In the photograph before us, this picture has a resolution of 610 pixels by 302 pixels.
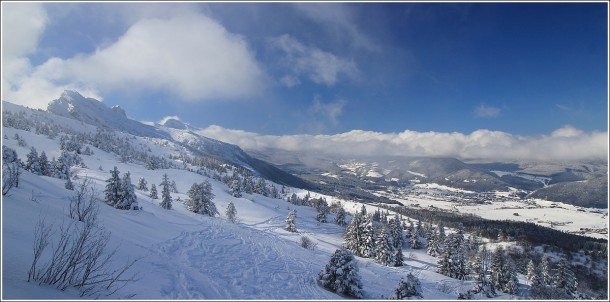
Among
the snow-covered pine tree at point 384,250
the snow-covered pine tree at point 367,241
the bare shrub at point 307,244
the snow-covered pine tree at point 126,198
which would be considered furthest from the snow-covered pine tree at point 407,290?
the snow-covered pine tree at point 367,241

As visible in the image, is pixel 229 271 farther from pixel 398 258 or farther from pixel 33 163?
pixel 33 163

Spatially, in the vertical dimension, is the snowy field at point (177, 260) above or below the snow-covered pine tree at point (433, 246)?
above

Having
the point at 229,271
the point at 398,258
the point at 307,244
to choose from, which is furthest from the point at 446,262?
the point at 229,271

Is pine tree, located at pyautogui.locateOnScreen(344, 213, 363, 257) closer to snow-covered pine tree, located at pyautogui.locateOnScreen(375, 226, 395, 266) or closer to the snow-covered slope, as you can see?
snow-covered pine tree, located at pyautogui.locateOnScreen(375, 226, 395, 266)

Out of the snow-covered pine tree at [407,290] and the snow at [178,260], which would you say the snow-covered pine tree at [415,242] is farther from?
the snow-covered pine tree at [407,290]

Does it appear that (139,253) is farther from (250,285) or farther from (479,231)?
(479,231)

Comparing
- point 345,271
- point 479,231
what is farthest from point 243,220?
point 479,231

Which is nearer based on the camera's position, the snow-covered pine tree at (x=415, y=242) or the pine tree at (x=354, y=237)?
the pine tree at (x=354, y=237)
